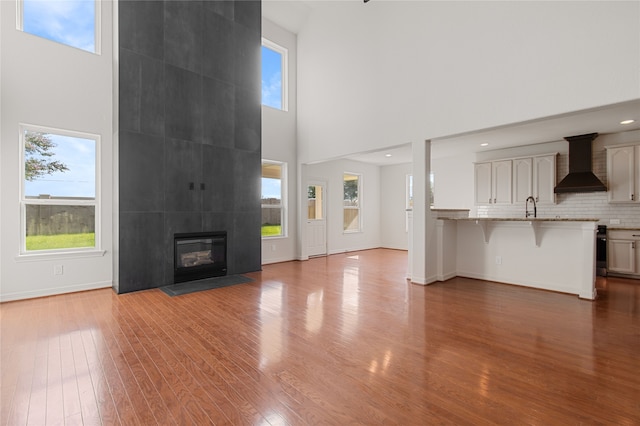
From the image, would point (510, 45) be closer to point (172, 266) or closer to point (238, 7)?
point (238, 7)

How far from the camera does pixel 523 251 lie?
191 inches

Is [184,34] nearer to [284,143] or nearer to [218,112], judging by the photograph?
[218,112]

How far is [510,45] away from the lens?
4156 mm

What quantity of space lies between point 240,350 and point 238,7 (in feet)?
20.7

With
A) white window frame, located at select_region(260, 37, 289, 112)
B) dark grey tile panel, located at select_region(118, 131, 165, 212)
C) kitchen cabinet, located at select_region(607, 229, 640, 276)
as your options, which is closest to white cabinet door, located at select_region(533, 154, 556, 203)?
kitchen cabinet, located at select_region(607, 229, 640, 276)

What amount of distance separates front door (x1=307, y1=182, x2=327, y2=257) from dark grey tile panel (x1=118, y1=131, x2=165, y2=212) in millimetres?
3922

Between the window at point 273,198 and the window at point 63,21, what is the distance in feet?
12.1

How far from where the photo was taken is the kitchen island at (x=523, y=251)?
4.26 m

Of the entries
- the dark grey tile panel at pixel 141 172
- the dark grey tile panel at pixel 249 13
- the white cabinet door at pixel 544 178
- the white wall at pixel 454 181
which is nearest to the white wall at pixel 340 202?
the white wall at pixel 454 181

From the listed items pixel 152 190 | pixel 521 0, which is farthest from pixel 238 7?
pixel 521 0

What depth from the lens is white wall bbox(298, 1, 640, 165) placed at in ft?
11.6

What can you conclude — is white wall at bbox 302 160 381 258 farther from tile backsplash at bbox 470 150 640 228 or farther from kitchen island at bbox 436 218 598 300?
tile backsplash at bbox 470 150 640 228

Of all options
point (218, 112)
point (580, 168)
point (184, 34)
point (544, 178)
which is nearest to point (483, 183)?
point (544, 178)

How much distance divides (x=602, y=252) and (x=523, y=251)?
228cm
